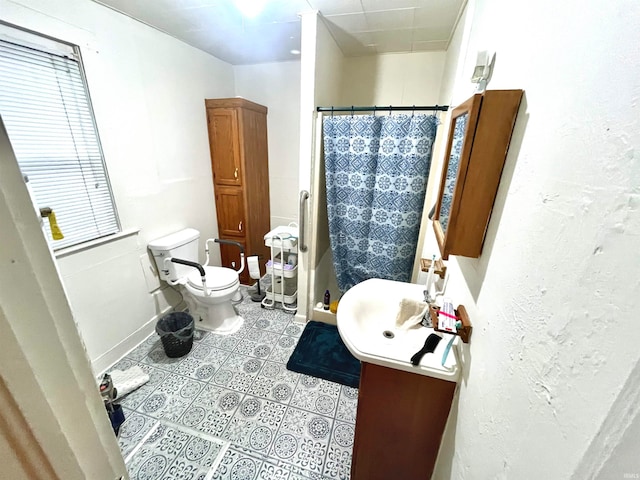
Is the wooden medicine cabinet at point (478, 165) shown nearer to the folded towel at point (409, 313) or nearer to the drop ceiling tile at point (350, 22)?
the folded towel at point (409, 313)

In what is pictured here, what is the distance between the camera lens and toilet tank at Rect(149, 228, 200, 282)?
1.90 m

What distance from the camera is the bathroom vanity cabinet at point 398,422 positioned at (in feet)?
2.98

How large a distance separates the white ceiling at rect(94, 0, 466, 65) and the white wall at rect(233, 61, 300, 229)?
309 millimetres

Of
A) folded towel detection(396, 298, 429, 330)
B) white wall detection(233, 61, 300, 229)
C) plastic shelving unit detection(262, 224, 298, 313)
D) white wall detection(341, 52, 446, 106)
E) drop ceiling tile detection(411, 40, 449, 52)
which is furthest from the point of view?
white wall detection(233, 61, 300, 229)

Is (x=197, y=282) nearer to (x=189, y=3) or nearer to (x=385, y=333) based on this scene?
(x=385, y=333)

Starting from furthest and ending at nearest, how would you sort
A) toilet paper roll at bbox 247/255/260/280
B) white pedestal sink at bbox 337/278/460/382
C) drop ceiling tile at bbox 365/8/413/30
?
toilet paper roll at bbox 247/255/260/280, drop ceiling tile at bbox 365/8/413/30, white pedestal sink at bbox 337/278/460/382

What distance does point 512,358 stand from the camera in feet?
1.72

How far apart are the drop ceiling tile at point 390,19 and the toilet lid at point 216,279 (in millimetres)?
2030

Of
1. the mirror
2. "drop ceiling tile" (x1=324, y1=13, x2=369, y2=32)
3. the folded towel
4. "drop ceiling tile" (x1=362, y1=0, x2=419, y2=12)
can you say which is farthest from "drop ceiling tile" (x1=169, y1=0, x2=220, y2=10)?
the folded towel

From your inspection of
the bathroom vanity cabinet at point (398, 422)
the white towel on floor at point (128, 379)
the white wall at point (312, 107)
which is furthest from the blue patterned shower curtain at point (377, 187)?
the white towel on floor at point (128, 379)

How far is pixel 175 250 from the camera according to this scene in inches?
77.5

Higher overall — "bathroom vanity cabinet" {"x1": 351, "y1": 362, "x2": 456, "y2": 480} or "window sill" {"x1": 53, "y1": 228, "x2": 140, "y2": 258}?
"window sill" {"x1": 53, "y1": 228, "x2": 140, "y2": 258}

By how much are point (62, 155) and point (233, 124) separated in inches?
47.4

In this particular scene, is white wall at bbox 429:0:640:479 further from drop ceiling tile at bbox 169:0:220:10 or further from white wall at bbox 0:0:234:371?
white wall at bbox 0:0:234:371
